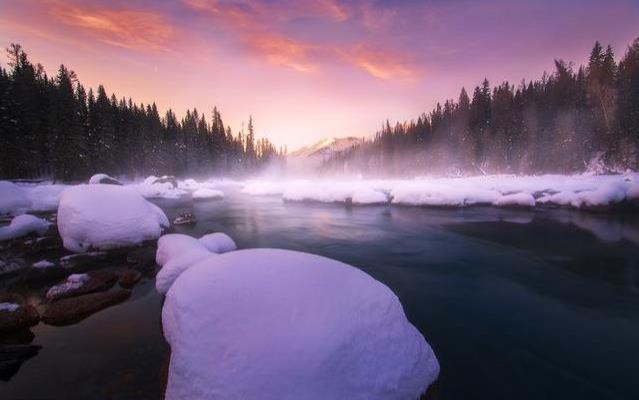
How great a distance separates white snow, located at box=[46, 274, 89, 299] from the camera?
673cm

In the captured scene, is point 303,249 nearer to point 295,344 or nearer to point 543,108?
point 295,344

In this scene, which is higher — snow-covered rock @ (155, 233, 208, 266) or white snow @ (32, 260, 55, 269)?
snow-covered rock @ (155, 233, 208, 266)

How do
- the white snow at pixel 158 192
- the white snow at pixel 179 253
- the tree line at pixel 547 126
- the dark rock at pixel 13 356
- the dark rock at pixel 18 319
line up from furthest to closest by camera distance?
the tree line at pixel 547 126 < the white snow at pixel 158 192 < the white snow at pixel 179 253 < the dark rock at pixel 18 319 < the dark rock at pixel 13 356

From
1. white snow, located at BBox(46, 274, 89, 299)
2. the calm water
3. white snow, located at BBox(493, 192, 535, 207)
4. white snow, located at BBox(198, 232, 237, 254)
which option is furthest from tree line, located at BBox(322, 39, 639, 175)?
white snow, located at BBox(46, 274, 89, 299)

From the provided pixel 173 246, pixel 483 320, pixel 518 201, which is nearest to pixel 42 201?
pixel 173 246

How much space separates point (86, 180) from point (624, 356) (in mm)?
49097

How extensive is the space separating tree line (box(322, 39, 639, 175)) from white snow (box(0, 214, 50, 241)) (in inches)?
2024

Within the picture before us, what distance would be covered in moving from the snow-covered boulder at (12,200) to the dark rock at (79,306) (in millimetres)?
20471

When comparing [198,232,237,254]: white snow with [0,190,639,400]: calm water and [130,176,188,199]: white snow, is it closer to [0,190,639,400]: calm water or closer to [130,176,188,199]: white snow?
[0,190,639,400]: calm water

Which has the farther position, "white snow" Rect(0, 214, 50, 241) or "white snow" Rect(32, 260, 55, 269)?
"white snow" Rect(0, 214, 50, 241)

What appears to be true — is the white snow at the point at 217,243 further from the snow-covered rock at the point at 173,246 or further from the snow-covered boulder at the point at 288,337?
the snow-covered boulder at the point at 288,337

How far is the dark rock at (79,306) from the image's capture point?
233 inches

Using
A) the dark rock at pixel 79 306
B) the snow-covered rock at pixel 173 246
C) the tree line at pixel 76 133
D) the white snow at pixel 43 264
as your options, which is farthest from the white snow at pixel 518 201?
the tree line at pixel 76 133

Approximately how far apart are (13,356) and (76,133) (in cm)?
4429
